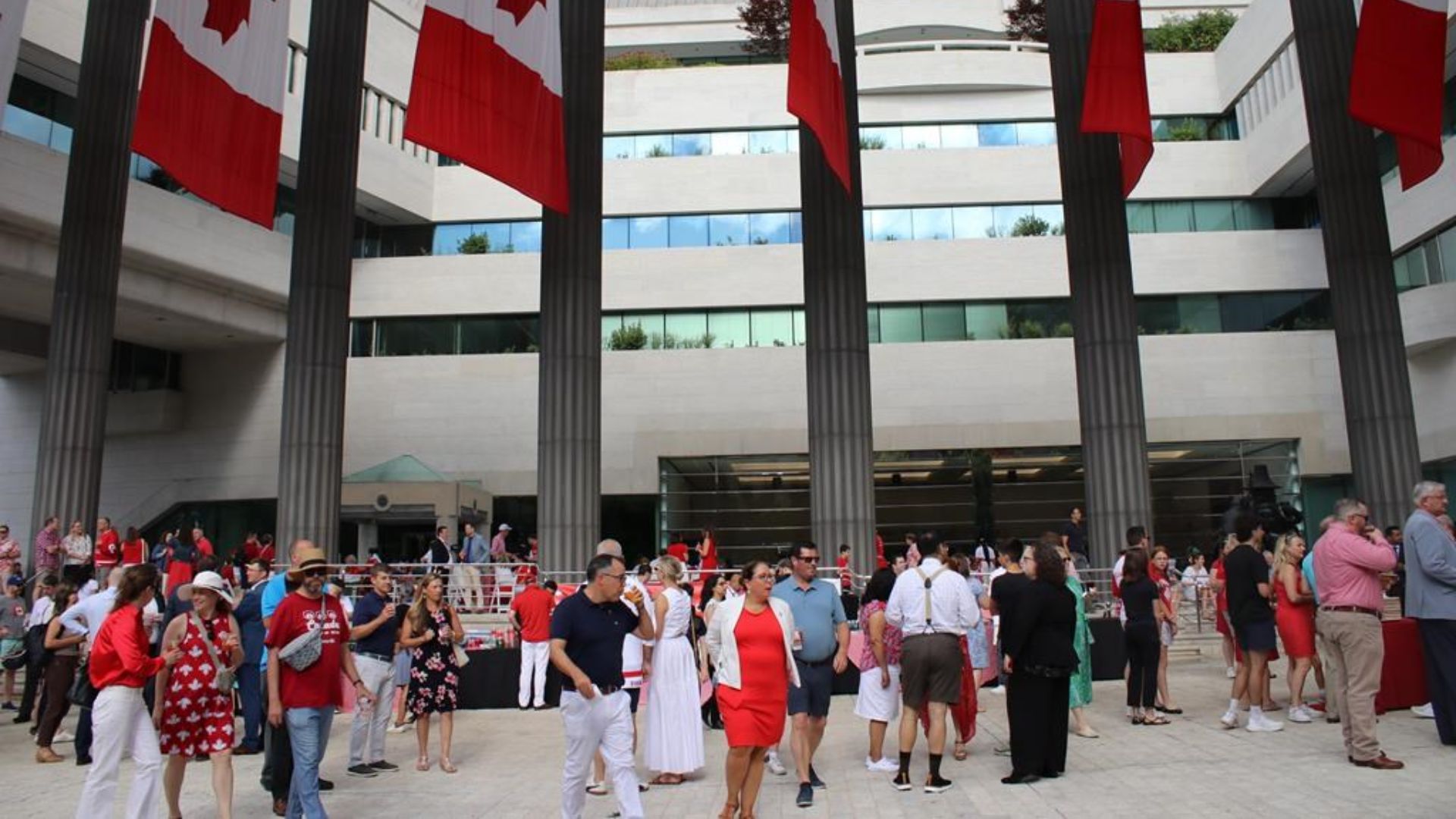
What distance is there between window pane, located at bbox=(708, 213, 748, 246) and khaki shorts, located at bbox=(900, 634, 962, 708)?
25300 millimetres

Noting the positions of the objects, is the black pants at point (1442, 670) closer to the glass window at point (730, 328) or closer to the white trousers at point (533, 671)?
the white trousers at point (533, 671)

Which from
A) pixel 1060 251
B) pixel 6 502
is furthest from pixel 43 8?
pixel 1060 251

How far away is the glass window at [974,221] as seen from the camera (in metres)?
32.6

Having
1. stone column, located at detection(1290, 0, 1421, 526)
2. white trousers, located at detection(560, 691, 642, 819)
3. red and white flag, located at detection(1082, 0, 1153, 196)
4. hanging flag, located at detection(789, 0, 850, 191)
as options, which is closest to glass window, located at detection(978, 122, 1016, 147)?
stone column, located at detection(1290, 0, 1421, 526)

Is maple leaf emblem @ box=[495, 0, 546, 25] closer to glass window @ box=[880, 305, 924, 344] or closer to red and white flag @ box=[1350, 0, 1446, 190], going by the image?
red and white flag @ box=[1350, 0, 1446, 190]

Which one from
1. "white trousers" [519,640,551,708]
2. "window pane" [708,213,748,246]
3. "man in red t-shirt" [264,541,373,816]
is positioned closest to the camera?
"man in red t-shirt" [264,541,373,816]

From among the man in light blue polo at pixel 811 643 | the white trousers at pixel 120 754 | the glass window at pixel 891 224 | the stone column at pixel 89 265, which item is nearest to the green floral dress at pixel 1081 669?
the man in light blue polo at pixel 811 643

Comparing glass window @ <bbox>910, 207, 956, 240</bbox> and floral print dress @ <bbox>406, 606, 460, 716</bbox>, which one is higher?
glass window @ <bbox>910, 207, 956, 240</bbox>

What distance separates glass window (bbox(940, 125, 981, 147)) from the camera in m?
33.7

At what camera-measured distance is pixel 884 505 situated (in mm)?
32469

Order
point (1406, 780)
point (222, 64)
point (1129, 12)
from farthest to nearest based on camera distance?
point (1129, 12) < point (222, 64) < point (1406, 780)

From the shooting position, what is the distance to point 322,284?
2009cm

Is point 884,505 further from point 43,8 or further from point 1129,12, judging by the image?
point 43,8

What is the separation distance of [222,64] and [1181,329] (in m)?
27.2
